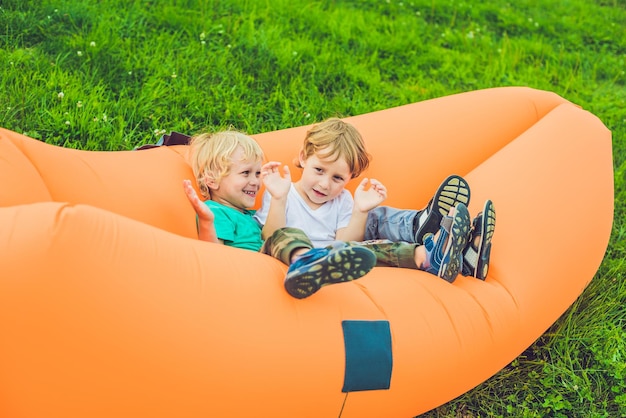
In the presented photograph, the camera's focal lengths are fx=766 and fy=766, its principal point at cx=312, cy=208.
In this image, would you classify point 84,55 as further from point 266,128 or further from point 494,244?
point 494,244

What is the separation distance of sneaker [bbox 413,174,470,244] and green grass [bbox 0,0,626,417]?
1.35 feet

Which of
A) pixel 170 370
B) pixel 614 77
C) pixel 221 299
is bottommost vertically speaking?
pixel 170 370

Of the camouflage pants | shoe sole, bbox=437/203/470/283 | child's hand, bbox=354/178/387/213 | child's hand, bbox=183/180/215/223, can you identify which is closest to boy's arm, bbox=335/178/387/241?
child's hand, bbox=354/178/387/213

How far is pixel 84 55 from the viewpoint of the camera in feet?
15.0

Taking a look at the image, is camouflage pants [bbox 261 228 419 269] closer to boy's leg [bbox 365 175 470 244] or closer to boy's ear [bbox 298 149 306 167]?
boy's leg [bbox 365 175 470 244]

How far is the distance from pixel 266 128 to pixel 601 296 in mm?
2173

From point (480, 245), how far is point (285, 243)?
0.78 m

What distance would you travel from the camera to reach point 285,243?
291 cm

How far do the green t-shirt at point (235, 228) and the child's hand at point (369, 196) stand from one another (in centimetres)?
47

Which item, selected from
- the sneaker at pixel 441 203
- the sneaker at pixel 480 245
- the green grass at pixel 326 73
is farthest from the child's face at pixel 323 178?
the green grass at pixel 326 73

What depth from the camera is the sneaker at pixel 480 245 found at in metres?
3.01

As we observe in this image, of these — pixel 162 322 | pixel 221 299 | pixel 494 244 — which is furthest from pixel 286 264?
pixel 494 244

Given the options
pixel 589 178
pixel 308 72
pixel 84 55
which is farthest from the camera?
pixel 308 72

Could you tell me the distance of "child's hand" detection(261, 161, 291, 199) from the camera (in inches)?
129
